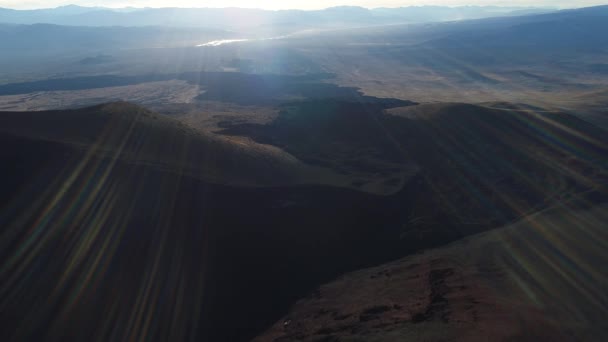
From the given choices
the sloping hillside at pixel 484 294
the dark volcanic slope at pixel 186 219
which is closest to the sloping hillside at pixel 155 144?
the dark volcanic slope at pixel 186 219

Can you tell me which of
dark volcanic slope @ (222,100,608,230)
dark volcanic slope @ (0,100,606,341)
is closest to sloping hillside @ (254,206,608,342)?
dark volcanic slope @ (0,100,606,341)

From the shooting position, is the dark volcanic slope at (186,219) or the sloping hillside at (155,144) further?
the sloping hillside at (155,144)

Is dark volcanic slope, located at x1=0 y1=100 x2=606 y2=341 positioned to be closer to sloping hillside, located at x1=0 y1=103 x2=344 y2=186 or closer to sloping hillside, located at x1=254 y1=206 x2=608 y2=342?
sloping hillside, located at x1=0 y1=103 x2=344 y2=186

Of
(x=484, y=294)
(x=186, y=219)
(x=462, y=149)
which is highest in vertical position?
(x=462, y=149)

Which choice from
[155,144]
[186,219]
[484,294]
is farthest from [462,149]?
[155,144]

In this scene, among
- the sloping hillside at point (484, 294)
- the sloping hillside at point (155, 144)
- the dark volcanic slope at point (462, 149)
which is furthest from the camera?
the dark volcanic slope at point (462, 149)

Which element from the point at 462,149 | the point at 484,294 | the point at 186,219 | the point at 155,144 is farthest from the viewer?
the point at 462,149

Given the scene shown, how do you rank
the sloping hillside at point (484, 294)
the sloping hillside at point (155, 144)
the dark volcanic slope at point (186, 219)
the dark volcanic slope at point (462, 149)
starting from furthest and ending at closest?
the dark volcanic slope at point (462, 149)
the sloping hillside at point (155, 144)
the dark volcanic slope at point (186, 219)
the sloping hillside at point (484, 294)

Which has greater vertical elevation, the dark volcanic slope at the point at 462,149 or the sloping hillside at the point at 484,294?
the dark volcanic slope at the point at 462,149

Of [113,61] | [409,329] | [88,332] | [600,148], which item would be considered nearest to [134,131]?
[88,332]

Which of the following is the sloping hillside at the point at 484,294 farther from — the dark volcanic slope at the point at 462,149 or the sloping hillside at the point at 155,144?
the sloping hillside at the point at 155,144

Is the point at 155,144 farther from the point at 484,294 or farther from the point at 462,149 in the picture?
the point at 462,149

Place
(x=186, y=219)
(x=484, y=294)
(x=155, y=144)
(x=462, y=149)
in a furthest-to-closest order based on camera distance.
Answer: (x=462, y=149), (x=155, y=144), (x=186, y=219), (x=484, y=294)
